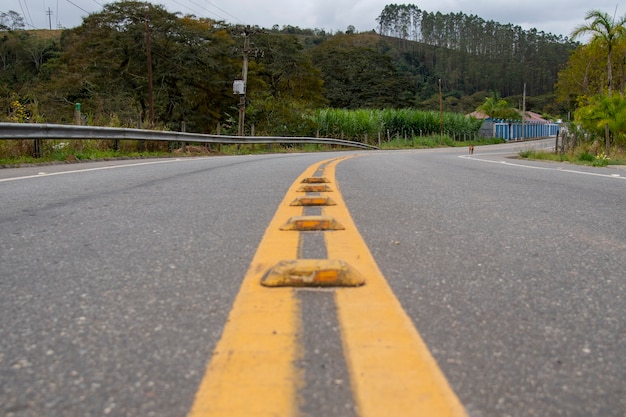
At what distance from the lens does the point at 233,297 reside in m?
1.80

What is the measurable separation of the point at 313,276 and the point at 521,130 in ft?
238

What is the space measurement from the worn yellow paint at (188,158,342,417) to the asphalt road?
0.15ft

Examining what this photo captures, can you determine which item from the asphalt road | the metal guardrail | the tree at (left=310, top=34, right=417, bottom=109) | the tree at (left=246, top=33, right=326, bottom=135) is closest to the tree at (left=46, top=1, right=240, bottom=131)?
the tree at (left=246, top=33, right=326, bottom=135)

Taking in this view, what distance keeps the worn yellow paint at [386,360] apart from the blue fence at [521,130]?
64.1m

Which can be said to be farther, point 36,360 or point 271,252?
point 271,252

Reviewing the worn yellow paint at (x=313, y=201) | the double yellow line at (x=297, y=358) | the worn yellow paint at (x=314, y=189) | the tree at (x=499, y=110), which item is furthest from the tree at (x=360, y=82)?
the double yellow line at (x=297, y=358)

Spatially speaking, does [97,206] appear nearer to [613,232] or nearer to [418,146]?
[613,232]

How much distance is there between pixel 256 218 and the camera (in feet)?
11.1

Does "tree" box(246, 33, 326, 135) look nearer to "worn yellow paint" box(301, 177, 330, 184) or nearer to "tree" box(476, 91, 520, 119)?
"tree" box(476, 91, 520, 119)

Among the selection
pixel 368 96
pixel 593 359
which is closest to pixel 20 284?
pixel 593 359

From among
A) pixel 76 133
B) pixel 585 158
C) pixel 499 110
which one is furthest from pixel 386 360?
pixel 499 110

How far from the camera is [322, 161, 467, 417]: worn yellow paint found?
112cm

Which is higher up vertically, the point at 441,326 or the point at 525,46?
Answer: the point at 525,46

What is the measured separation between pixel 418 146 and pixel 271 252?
40.1 meters
